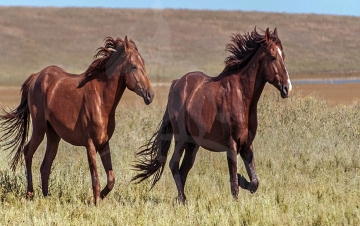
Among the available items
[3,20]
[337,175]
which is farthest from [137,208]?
[3,20]

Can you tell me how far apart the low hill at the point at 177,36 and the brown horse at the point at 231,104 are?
93.4ft

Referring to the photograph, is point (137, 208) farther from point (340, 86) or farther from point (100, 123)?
point (340, 86)

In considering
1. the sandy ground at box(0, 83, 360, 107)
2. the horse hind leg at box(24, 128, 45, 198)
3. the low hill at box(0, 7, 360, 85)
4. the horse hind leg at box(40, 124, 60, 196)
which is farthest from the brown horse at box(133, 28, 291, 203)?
the low hill at box(0, 7, 360, 85)

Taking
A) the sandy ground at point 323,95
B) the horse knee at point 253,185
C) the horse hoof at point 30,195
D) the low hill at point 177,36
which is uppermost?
the low hill at point 177,36

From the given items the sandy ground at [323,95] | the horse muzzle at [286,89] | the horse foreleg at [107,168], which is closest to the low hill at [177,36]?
the sandy ground at [323,95]

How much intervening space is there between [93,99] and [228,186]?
224cm

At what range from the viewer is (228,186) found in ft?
27.6

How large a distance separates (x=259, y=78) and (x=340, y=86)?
836 inches

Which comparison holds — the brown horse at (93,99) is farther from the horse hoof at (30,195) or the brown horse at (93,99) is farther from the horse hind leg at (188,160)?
the horse hind leg at (188,160)

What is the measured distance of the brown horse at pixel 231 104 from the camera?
7.10 meters

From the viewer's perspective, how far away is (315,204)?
668 cm

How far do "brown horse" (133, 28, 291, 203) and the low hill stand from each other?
28472 mm

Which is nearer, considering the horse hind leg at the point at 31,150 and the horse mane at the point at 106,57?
the horse mane at the point at 106,57

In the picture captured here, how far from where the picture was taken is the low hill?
143 feet
